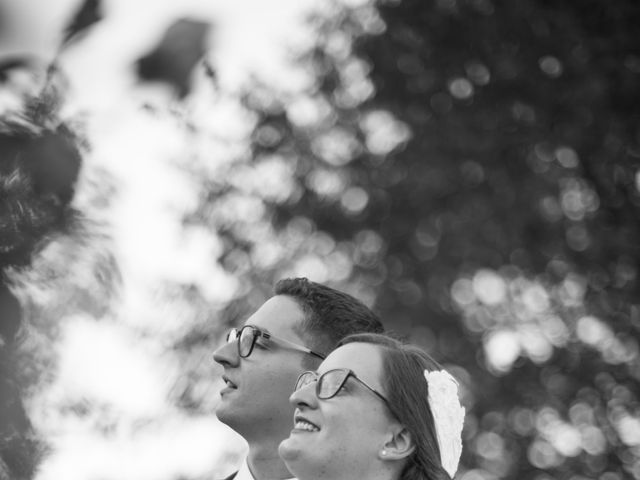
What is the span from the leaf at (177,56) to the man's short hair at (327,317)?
3.04 m

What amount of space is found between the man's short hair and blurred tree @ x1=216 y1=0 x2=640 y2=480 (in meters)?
10.1

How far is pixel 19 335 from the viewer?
81 centimetres

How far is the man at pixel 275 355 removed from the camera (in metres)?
3.58

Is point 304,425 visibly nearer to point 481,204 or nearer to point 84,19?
point 84,19

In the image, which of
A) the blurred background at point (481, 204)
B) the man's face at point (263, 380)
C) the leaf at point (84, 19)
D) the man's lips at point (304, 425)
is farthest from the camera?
the blurred background at point (481, 204)

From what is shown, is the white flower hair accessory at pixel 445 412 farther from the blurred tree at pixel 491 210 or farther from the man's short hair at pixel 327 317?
the blurred tree at pixel 491 210

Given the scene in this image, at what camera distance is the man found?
3584 mm

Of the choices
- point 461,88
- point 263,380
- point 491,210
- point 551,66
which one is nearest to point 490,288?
point 491,210

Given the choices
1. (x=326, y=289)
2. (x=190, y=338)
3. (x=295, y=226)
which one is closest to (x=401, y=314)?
(x=295, y=226)

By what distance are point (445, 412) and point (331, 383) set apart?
1.17 feet

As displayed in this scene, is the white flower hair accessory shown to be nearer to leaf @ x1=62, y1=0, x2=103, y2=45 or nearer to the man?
the man

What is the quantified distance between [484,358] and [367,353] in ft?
40.5

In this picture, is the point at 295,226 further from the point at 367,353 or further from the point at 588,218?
the point at 367,353

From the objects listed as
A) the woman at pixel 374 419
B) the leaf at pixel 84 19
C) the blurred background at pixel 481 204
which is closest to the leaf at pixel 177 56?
the leaf at pixel 84 19
